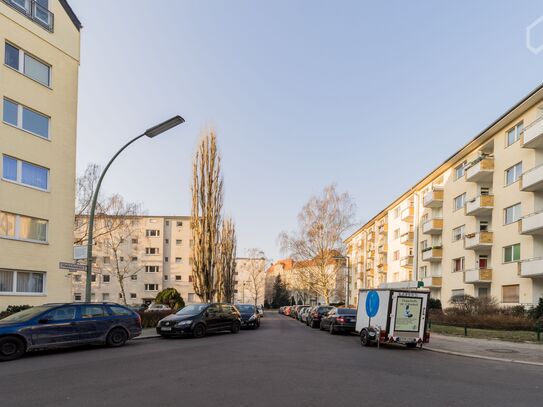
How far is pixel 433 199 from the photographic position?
43219 mm

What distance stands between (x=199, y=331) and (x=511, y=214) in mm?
22799

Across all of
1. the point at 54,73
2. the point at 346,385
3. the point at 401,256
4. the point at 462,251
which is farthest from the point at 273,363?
the point at 401,256

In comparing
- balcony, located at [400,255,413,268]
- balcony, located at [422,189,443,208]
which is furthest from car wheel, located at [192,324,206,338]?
balcony, located at [400,255,413,268]

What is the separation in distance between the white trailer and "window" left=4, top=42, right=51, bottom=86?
58.5 ft

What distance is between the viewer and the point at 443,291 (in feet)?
135

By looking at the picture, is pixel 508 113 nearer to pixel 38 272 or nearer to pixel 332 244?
pixel 332 244

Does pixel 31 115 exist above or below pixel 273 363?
above

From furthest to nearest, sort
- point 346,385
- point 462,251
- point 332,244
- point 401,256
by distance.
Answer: point 401,256 < point 332,244 < point 462,251 < point 346,385

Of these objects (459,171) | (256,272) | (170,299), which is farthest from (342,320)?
(256,272)

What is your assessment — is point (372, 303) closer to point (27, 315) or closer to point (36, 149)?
point (27, 315)

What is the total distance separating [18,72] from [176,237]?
49579 mm

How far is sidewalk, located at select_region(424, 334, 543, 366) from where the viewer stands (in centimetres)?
1360

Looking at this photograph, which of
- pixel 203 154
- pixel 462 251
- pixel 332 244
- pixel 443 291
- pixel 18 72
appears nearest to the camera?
pixel 18 72

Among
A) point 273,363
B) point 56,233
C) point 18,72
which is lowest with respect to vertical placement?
point 273,363
